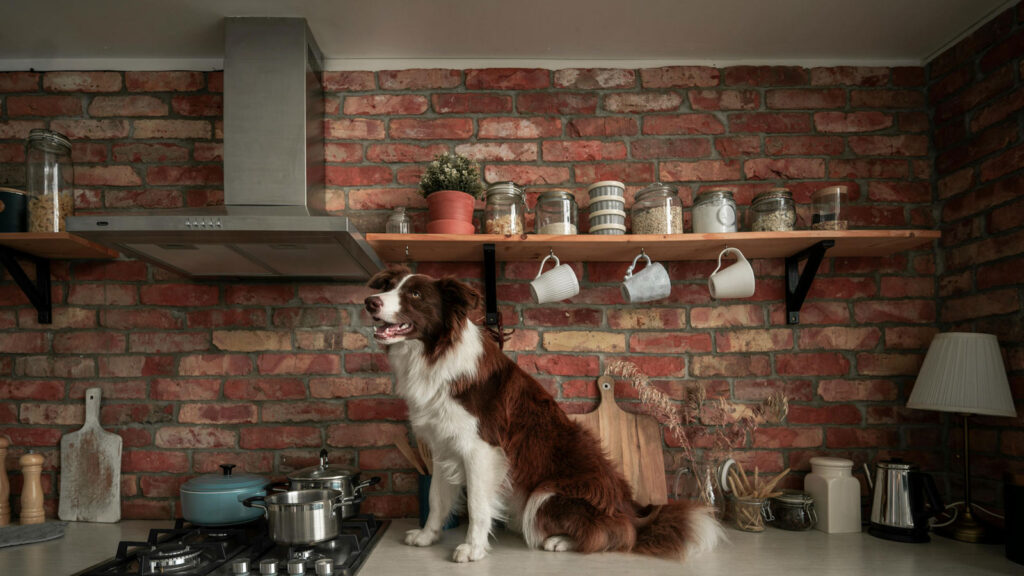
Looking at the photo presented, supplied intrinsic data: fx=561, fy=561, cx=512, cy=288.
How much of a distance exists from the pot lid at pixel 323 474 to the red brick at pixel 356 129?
1124 millimetres

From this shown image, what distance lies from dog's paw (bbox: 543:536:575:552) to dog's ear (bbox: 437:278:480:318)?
68 centimetres

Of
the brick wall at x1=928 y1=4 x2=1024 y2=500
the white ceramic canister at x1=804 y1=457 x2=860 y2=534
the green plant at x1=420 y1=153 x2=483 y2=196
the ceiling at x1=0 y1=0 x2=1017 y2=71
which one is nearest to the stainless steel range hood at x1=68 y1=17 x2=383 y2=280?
the ceiling at x1=0 y1=0 x2=1017 y2=71

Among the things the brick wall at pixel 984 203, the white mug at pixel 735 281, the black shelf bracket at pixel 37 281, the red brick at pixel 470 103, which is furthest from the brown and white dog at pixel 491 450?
the black shelf bracket at pixel 37 281

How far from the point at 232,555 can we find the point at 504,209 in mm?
1273

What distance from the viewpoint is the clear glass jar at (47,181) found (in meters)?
1.83

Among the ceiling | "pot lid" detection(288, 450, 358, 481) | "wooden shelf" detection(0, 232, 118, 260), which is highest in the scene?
the ceiling

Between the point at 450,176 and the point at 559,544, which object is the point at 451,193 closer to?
the point at 450,176

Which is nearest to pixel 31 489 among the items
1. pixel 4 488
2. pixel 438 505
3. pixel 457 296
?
pixel 4 488

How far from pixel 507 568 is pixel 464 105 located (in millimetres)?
1552

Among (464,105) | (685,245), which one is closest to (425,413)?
(685,245)

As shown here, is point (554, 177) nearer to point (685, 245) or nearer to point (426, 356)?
point (685, 245)

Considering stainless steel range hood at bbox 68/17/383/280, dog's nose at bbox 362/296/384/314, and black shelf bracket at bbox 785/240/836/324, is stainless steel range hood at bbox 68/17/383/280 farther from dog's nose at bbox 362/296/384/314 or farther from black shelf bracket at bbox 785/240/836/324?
black shelf bracket at bbox 785/240/836/324

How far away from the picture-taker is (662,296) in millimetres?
1844

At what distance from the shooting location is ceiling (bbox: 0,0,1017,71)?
1.77 meters
